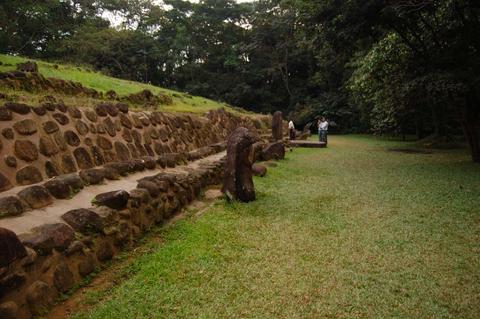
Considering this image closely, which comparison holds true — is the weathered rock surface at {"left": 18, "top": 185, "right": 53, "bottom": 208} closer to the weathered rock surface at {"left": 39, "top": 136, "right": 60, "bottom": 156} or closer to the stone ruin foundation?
the stone ruin foundation

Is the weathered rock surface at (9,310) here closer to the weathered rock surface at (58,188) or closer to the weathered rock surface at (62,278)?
the weathered rock surface at (62,278)

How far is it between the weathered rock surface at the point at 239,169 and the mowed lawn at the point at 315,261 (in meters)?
0.36

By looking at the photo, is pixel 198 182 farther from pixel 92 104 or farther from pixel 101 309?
pixel 101 309

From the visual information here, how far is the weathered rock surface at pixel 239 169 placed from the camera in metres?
7.13

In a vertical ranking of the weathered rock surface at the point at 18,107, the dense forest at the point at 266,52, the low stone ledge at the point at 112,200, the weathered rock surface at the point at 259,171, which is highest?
the dense forest at the point at 266,52

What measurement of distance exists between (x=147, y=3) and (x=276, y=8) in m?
14.5

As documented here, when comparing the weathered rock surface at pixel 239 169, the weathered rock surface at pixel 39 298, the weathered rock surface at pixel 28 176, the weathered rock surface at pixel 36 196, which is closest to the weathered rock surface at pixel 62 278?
the weathered rock surface at pixel 39 298

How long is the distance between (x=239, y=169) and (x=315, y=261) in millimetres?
3080

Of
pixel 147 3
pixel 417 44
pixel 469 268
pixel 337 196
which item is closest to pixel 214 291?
pixel 469 268

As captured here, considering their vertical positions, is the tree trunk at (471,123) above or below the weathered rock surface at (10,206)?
above

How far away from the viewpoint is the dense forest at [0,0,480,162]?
1146 cm

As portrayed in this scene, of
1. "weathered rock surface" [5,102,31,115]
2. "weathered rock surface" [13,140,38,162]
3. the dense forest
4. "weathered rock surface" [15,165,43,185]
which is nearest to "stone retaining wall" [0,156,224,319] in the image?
"weathered rock surface" [15,165,43,185]

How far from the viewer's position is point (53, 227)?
3.60 metres

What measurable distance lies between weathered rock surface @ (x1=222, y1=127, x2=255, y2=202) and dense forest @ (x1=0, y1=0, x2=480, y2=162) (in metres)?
6.17
